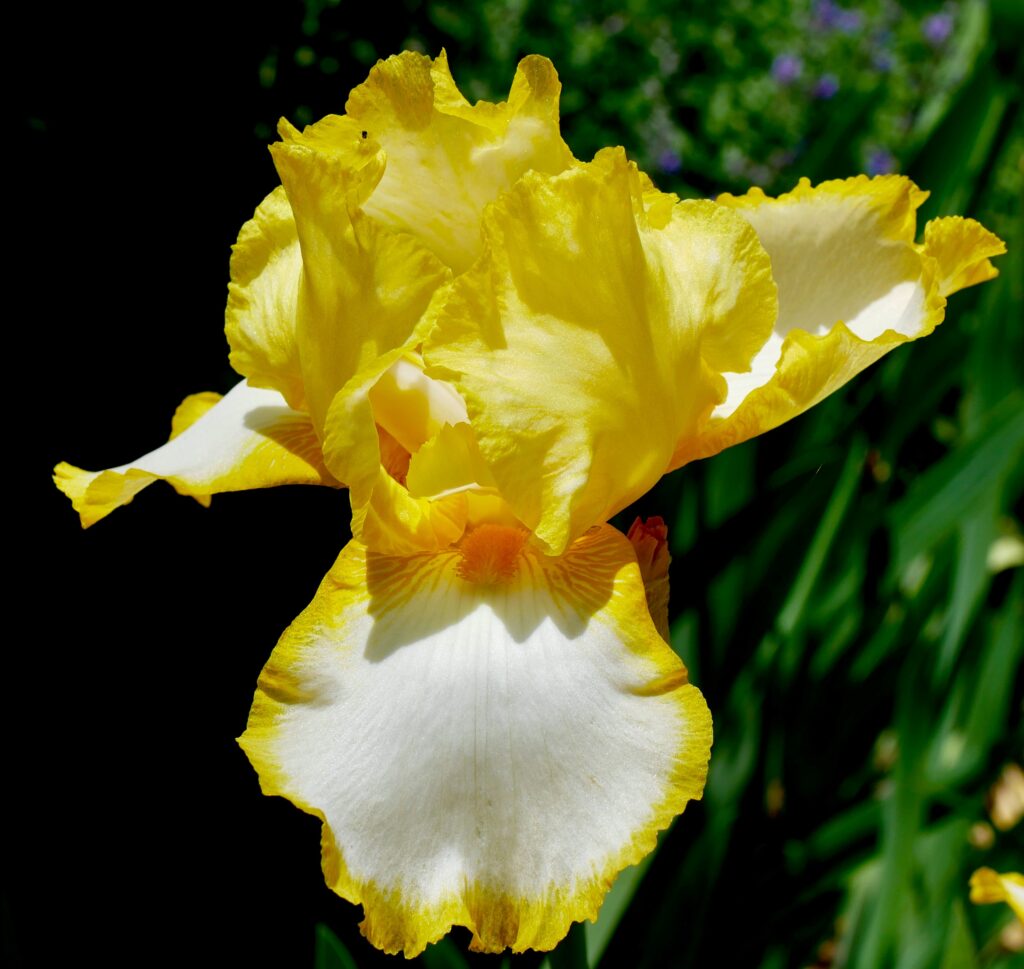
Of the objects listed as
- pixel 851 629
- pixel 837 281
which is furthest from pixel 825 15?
pixel 837 281

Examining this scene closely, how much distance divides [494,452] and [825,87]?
2.78 meters

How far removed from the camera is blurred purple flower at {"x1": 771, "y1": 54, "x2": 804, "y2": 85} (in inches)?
116

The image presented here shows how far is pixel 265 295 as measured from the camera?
28.7 inches

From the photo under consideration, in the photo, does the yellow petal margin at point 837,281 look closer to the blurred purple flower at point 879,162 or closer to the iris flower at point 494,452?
the iris flower at point 494,452

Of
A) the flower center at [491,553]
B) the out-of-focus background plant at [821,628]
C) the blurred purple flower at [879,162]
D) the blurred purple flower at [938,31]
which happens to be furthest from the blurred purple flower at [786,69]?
the flower center at [491,553]

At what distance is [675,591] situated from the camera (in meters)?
1.10

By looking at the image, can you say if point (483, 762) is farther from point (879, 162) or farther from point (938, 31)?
point (938, 31)

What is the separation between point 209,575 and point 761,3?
248 cm

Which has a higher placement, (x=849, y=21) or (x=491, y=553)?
(x=849, y=21)

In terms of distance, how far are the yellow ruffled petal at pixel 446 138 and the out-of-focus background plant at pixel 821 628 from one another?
500mm

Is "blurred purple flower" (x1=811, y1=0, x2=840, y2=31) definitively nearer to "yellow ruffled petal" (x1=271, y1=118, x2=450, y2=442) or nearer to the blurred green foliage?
the blurred green foliage

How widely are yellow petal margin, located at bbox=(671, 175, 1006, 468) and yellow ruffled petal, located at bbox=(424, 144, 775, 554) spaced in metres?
0.06

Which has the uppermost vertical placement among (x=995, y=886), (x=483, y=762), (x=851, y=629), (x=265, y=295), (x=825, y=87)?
(x=265, y=295)

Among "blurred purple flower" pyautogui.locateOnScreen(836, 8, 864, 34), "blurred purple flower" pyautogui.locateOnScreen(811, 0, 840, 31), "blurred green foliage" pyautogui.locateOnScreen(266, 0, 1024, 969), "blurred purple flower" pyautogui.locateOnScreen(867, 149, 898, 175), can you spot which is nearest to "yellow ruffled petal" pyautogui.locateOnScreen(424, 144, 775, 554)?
"blurred green foliage" pyautogui.locateOnScreen(266, 0, 1024, 969)
